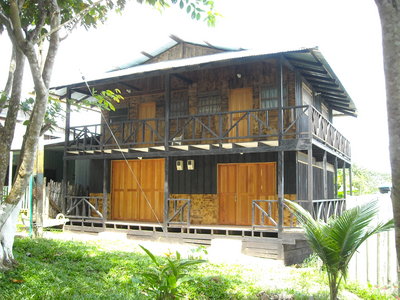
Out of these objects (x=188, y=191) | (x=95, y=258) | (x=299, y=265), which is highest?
(x=188, y=191)

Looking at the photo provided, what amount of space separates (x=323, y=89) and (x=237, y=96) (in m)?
3.68

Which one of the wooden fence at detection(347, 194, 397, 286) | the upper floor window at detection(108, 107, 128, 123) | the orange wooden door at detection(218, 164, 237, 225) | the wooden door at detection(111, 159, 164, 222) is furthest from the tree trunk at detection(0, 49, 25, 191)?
the upper floor window at detection(108, 107, 128, 123)

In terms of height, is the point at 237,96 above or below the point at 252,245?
above

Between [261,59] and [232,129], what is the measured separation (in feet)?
8.91

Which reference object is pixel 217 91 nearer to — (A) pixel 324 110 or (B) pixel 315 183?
(B) pixel 315 183

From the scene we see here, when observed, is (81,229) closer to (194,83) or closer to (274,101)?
(194,83)

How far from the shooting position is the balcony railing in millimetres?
11219

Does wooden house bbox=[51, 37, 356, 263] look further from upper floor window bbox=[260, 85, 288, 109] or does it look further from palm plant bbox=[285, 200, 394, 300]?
palm plant bbox=[285, 200, 394, 300]

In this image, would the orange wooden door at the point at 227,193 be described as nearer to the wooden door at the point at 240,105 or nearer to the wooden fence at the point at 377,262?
the wooden door at the point at 240,105

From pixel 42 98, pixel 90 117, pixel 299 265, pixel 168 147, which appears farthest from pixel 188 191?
pixel 90 117

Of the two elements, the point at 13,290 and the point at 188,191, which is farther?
the point at 188,191

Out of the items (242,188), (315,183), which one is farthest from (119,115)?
(315,183)

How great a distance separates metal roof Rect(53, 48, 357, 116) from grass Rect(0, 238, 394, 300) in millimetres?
4744

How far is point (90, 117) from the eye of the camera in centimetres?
2752
